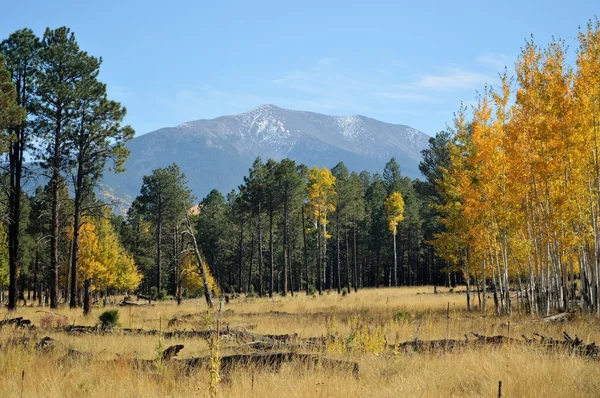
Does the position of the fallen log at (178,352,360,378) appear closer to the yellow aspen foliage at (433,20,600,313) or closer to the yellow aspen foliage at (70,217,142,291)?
the yellow aspen foliage at (433,20,600,313)

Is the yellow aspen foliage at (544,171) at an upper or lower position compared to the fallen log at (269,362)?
upper

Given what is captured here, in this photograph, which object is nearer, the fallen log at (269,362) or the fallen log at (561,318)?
the fallen log at (269,362)

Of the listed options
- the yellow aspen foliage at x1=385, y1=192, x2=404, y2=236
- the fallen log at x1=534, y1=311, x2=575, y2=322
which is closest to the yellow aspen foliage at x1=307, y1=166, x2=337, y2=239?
the yellow aspen foliage at x1=385, y1=192, x2=404, y2=236

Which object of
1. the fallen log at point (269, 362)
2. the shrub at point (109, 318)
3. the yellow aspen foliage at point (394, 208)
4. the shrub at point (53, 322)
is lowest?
the shrub at point (53, 322)

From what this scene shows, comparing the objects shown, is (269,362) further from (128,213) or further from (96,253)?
(128,213)

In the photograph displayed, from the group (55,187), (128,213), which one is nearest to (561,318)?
(55,187)

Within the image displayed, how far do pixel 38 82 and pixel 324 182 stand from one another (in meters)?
28.0

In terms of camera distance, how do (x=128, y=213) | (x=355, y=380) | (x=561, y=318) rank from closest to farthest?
(x=355, y=380) < (x=561, y=318) < (x=128, y=213)

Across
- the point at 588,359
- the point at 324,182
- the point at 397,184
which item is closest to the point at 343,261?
the point at 397,184

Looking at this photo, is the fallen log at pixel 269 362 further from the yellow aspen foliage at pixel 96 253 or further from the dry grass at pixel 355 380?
the yellow aspen foliage at pixel 96 253

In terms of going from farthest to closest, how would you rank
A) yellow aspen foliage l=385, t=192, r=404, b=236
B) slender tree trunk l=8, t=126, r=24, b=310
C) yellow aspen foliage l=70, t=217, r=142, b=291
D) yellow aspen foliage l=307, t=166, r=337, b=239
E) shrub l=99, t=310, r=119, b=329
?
yellow aspen foliage l=385, t=192, r=404, b=236, yellow aspen foliage l=307, t=166, r=337, b=239, yellow aspen foliage l=70, t=217, r=142, b=291, slender tree trunk l=8, t=126, r=24, b=310, shrub l=99, t=310, r=119, b=329

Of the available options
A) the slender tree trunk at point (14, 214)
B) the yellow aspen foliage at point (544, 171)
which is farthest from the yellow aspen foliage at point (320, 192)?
the slender tree trunk at point (14, 214)

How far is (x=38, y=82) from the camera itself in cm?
2055

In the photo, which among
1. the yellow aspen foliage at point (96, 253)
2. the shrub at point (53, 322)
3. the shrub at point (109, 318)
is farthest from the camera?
the yellow aspen foliage at point (96, 253)
